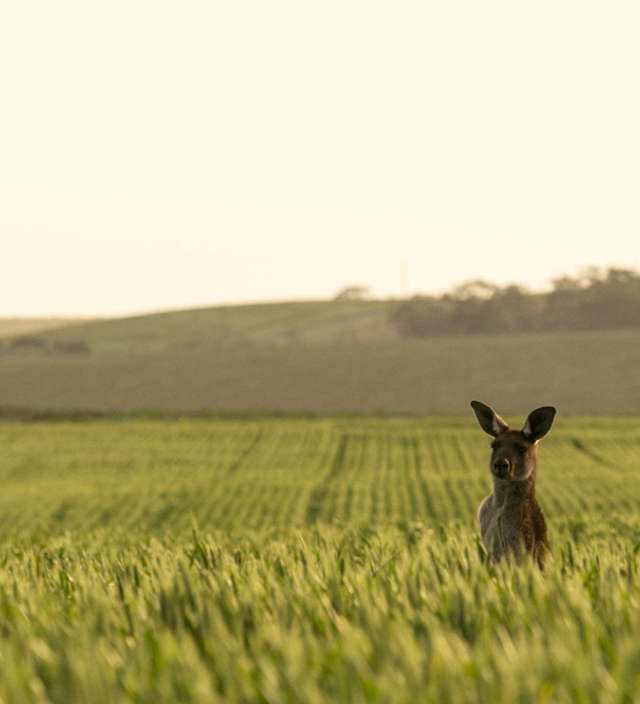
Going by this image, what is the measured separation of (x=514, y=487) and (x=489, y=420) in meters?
0.39

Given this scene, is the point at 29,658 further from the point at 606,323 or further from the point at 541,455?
the point at 606,323

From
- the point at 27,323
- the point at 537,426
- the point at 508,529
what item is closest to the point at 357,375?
the point at 508,529

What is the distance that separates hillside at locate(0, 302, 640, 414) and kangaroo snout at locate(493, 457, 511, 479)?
6691 cm

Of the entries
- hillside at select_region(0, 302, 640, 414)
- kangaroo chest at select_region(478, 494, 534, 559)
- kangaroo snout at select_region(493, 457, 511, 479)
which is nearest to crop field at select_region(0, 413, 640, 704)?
kangaroo chest at select_region(478, 494, 534, 559)

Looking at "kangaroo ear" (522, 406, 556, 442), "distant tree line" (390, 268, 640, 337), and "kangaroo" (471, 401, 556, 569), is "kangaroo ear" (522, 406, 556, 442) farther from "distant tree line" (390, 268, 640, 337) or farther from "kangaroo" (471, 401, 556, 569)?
"distant tree line" (390, 268, 640, 337)

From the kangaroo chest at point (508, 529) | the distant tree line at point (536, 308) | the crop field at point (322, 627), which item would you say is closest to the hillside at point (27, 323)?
the distant tree line at point (536, 308)

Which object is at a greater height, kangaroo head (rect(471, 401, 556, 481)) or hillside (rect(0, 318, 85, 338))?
kangaroo head (rect(471, 401, 556, 481))

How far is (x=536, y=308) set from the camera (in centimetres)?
10412

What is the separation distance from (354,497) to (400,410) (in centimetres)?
4102

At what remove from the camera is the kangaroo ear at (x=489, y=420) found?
241 inches

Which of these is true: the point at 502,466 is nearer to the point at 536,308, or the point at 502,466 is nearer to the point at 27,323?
the point at 536,308

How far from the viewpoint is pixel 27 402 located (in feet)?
272

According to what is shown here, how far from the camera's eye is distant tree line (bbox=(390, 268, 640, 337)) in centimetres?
10312

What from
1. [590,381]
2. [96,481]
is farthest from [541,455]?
[590,381]
